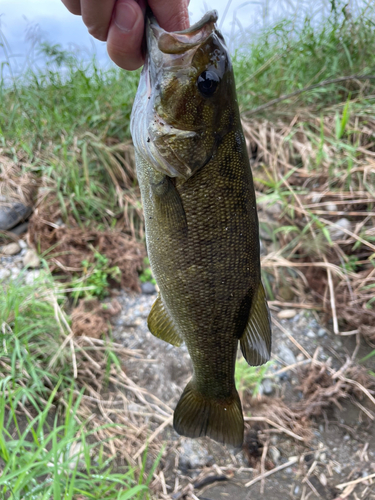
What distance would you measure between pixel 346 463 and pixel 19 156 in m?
3.61

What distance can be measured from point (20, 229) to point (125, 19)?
2.54 meters

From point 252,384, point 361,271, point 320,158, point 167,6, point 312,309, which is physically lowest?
point 252,384

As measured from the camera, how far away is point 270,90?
366 cm

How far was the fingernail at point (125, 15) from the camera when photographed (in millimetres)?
904

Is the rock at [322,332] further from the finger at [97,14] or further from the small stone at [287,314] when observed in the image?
the finger at [97,14]

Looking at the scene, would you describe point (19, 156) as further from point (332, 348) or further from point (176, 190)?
point (332, 348)

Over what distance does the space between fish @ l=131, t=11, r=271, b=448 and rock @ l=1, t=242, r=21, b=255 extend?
2.32 meters

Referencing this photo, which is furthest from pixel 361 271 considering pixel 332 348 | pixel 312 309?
pixel 332 348

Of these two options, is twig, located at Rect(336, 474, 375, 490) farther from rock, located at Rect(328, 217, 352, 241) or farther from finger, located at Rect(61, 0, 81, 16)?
finger, located at Rect(61, 0, 81, 16)

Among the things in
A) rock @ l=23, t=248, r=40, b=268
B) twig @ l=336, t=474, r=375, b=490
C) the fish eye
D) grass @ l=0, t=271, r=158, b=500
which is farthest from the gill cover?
rock @ l=23, t=248, r=40, b=268

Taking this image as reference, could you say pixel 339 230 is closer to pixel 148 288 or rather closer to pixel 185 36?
pixel 148 288

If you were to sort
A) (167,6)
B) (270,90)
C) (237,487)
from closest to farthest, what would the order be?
(167,6), (237,487), (270,90)

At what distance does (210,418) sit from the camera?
1165mm

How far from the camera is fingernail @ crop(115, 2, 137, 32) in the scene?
90 cm
